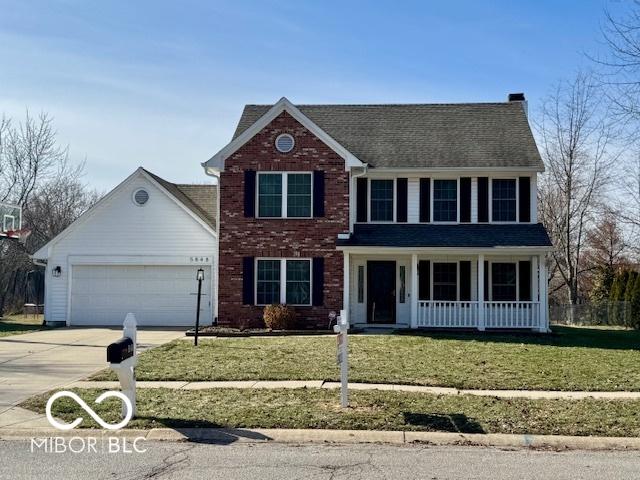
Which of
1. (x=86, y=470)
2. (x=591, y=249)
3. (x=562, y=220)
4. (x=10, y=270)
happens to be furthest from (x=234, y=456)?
(x=591, y=249)

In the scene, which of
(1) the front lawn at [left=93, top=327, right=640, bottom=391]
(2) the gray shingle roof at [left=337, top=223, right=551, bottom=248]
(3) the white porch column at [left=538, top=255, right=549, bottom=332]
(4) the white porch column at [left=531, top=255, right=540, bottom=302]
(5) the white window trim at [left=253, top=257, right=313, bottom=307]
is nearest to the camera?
(1) the front lawn at [left=93, top=327, right=640, bottom=391]

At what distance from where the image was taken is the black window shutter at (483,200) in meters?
22.8

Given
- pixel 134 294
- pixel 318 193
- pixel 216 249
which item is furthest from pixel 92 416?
pixel 134 294

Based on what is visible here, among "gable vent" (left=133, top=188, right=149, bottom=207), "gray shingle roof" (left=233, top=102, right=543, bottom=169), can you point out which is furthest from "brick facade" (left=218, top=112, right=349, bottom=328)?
"gable vent" (left=133, top=188, right=149, bottom=207)

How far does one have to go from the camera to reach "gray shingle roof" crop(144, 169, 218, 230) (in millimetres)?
25053

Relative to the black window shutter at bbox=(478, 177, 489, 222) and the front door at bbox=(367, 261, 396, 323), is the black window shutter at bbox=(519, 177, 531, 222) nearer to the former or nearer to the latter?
the black window shutter at bbox=(478, 177, 489, 222)

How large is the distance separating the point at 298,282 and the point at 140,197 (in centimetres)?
664

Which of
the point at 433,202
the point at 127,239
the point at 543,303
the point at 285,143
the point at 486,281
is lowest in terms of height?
the point at 543,303

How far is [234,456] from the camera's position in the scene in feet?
25.3

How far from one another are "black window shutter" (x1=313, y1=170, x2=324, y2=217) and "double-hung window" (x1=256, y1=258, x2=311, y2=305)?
154 centimetres

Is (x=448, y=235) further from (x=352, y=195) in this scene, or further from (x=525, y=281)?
(x=352, y=195)

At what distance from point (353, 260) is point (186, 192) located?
30.2ft

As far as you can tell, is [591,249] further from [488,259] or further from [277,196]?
[277,196]

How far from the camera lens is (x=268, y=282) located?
73.4 ft
